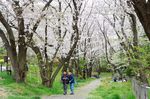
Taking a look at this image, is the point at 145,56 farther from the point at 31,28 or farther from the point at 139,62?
the point at 31,28

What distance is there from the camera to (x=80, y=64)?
6069 centimetres

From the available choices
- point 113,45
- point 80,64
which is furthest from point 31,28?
point 80,64

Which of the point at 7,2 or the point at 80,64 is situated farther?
the point at 80,64

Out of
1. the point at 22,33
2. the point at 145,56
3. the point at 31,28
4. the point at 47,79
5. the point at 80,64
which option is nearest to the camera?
the point at 145,56

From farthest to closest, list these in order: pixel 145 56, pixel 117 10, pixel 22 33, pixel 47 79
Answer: pixel 117 10
pixel 47 79
pixel 22 33
pixel 145 56

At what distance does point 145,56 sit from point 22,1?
9.60 meters

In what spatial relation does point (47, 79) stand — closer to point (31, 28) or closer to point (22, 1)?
point (31, 28)

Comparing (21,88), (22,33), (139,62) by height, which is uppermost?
(22,33)

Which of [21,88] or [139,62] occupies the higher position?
[139,62]

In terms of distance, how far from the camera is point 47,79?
1043 inches

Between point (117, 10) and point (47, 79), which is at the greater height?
point (117, 10)

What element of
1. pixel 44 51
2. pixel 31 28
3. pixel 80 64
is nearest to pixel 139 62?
pixel 31 28

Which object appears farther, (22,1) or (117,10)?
(117,10)

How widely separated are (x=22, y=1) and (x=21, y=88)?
5872 mm
